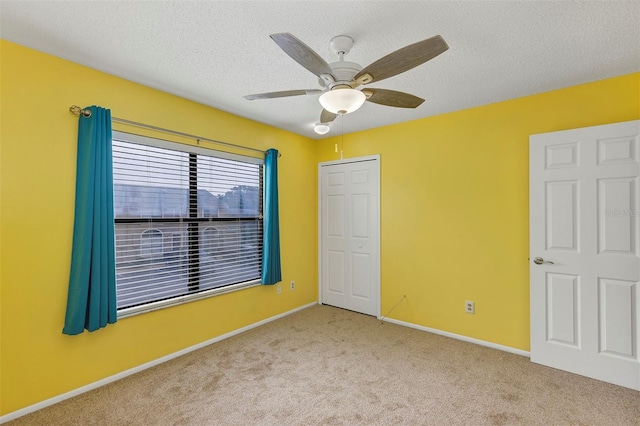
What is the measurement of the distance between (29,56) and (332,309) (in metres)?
3.93

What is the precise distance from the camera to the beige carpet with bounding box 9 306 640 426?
1.99 metres

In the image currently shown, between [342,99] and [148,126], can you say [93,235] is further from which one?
[342,99]

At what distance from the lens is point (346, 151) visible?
4.19 meters

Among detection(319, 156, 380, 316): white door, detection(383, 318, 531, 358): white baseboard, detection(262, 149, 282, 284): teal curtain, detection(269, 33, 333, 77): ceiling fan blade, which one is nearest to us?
detection(269, 33, 333, 77): ceiling fan blade

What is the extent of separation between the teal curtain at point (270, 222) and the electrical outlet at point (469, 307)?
2.18m

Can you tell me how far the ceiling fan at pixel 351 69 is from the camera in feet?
4.69

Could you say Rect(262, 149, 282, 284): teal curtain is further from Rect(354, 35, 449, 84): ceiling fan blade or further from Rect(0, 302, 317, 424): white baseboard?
Rect(354, 35, 449, 84): ceiling fan blade

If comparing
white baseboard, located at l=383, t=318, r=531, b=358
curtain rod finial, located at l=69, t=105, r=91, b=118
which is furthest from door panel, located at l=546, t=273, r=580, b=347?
curtain rod finial, located at l=69, t=105, r=91, b=118

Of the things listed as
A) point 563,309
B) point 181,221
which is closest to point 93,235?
point 181,221

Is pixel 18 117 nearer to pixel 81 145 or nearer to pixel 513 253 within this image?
pixel 81 145

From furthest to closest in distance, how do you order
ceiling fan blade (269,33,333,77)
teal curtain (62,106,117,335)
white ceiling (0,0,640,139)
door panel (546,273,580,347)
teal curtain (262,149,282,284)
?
1. teal curtain (262,149,282,284)
2. door panel (546,273,580,347)
3. teal curtain (62,106,117,335)
4. white ceiling (0,0,640,139)
5. ceiling fan blade (269,33,333,77)

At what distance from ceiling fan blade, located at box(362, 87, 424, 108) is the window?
193 centimetres

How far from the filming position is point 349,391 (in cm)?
229

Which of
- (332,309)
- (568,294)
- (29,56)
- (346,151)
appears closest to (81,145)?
(29,56)
